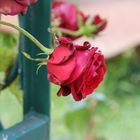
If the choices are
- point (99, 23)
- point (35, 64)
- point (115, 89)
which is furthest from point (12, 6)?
point (115, 89)

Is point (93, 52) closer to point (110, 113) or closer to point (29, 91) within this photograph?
point (29, 91)

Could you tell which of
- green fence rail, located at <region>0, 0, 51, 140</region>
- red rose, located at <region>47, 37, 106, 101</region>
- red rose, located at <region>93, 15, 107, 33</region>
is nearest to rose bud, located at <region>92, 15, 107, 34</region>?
red rose, located at <region>93, 15, 107, 33</region>

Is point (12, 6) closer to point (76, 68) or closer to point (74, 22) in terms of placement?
point (76, 68)

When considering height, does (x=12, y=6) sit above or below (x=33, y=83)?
above

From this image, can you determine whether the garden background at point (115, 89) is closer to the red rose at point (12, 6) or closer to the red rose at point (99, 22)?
the red rose at point (99, 22)

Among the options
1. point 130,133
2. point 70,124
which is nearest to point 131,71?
point 130,133

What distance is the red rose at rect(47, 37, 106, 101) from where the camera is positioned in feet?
1.52

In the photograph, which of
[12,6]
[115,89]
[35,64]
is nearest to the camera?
[12,6]

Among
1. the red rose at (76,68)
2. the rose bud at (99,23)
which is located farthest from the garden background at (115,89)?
the red rose at (76,68)

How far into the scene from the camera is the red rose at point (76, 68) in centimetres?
46

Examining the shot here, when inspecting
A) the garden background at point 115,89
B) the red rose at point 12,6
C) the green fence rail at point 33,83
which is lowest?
the garden background at point 115,89

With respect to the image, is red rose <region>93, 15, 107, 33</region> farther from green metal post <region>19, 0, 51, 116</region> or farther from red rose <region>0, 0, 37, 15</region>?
red rose <region>0, 0, 37, 15</region>

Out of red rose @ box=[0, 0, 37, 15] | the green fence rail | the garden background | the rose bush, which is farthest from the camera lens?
the garden background

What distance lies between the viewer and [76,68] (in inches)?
18.4
